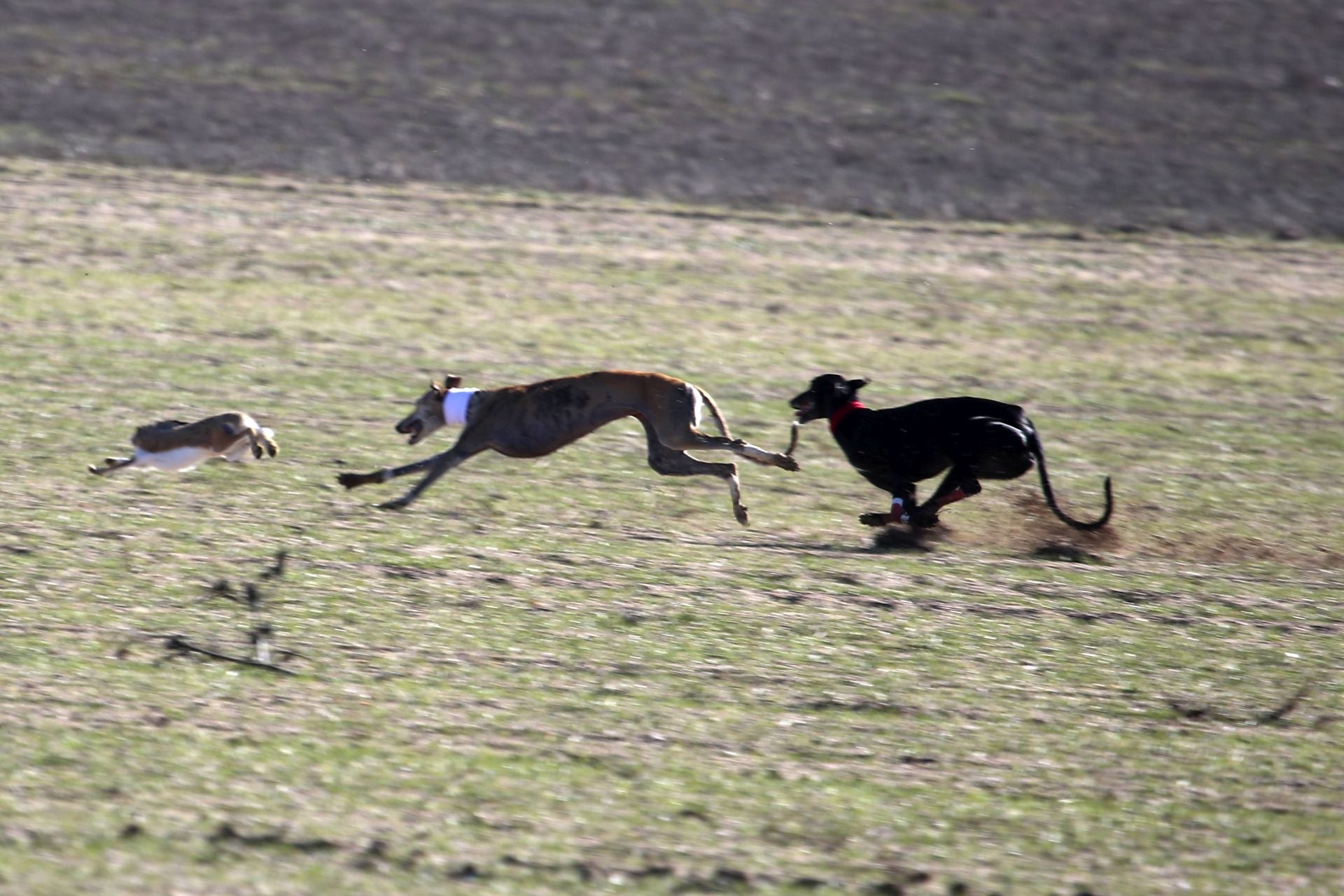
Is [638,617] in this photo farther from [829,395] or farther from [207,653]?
[829,395]

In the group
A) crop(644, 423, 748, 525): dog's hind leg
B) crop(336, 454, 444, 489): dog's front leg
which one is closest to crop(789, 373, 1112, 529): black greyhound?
crop(644, 423, 748, 525): dog's hind leg

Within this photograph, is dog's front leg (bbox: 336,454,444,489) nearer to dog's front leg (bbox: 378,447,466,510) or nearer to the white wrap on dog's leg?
dog's front leg (bbox: 378,447,466,510)

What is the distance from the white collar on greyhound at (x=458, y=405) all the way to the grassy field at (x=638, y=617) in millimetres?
573

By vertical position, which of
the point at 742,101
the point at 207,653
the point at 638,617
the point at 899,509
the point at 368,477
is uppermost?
the point at 742,101

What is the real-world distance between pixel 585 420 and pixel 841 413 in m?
1.63

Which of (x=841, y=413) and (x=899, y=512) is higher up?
(x=841, y=413)

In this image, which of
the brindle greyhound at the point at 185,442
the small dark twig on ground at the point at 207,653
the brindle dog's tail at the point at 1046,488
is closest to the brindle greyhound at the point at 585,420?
the brindle greyhound at the point at 185,442

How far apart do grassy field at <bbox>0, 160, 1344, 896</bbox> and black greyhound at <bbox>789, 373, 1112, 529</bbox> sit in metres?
0.31

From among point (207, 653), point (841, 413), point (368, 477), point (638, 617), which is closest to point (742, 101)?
point (841, 413)

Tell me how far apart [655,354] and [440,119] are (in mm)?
9225

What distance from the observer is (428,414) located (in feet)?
33.3

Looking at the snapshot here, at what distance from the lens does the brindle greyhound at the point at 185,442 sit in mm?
9547

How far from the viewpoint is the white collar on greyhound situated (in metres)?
9.95

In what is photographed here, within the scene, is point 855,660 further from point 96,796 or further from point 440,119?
point 440,119
